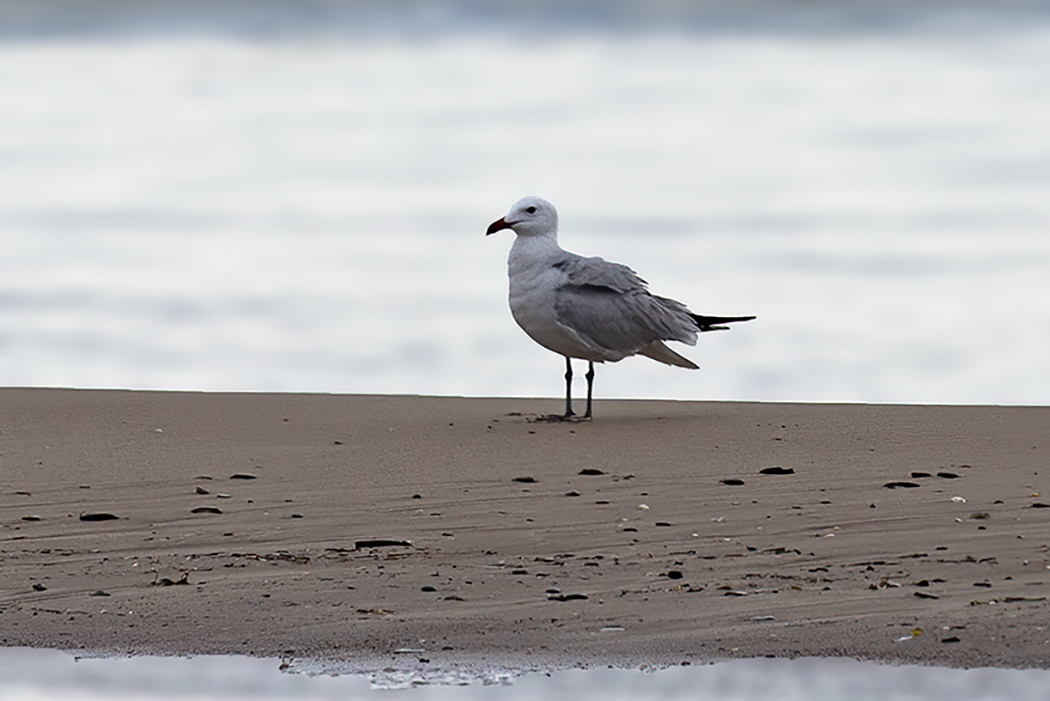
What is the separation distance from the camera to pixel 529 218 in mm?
12516

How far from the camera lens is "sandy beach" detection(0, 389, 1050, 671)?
544 centimetres

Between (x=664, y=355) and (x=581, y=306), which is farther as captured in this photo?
(x=664, y=355)

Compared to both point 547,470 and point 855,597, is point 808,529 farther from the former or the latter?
point 547,470

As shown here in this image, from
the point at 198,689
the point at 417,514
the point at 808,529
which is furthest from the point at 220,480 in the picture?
the point at 198,689

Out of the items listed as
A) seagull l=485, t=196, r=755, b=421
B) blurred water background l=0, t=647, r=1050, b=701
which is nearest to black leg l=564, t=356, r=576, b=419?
→ seagull l=485, t=196, r=755, b=421

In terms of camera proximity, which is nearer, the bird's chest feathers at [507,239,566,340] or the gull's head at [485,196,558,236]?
the bird's chest feathers at [507,239,566,340]

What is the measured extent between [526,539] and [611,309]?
5.17 metres

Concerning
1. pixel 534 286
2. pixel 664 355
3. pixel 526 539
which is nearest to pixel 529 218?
pixel 534 286

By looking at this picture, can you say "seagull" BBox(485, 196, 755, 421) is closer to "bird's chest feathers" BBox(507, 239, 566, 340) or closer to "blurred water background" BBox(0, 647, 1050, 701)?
"bird's chest feathers" BBox(507, 239, 566, 340)

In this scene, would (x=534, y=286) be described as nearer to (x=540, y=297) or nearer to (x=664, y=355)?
(x=540, y=297)

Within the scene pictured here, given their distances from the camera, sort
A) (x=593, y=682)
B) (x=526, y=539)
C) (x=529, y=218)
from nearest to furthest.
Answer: (x=593, y=682), (x=526, y=539), (x=529, y=218)

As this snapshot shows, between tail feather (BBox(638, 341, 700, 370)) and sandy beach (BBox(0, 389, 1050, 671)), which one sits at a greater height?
tail feather (BBox(638, 341, 700, 370))

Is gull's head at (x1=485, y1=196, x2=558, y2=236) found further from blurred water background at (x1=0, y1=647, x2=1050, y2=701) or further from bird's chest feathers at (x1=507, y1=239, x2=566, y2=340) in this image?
blurred water background at (x1=0, y1=647, x2=1050, y2=701)

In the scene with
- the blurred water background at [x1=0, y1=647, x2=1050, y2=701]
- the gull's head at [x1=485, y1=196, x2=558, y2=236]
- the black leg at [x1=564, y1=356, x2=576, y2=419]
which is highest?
the gull's head at [x1=485, y1=196, x2=558, y2=236]
